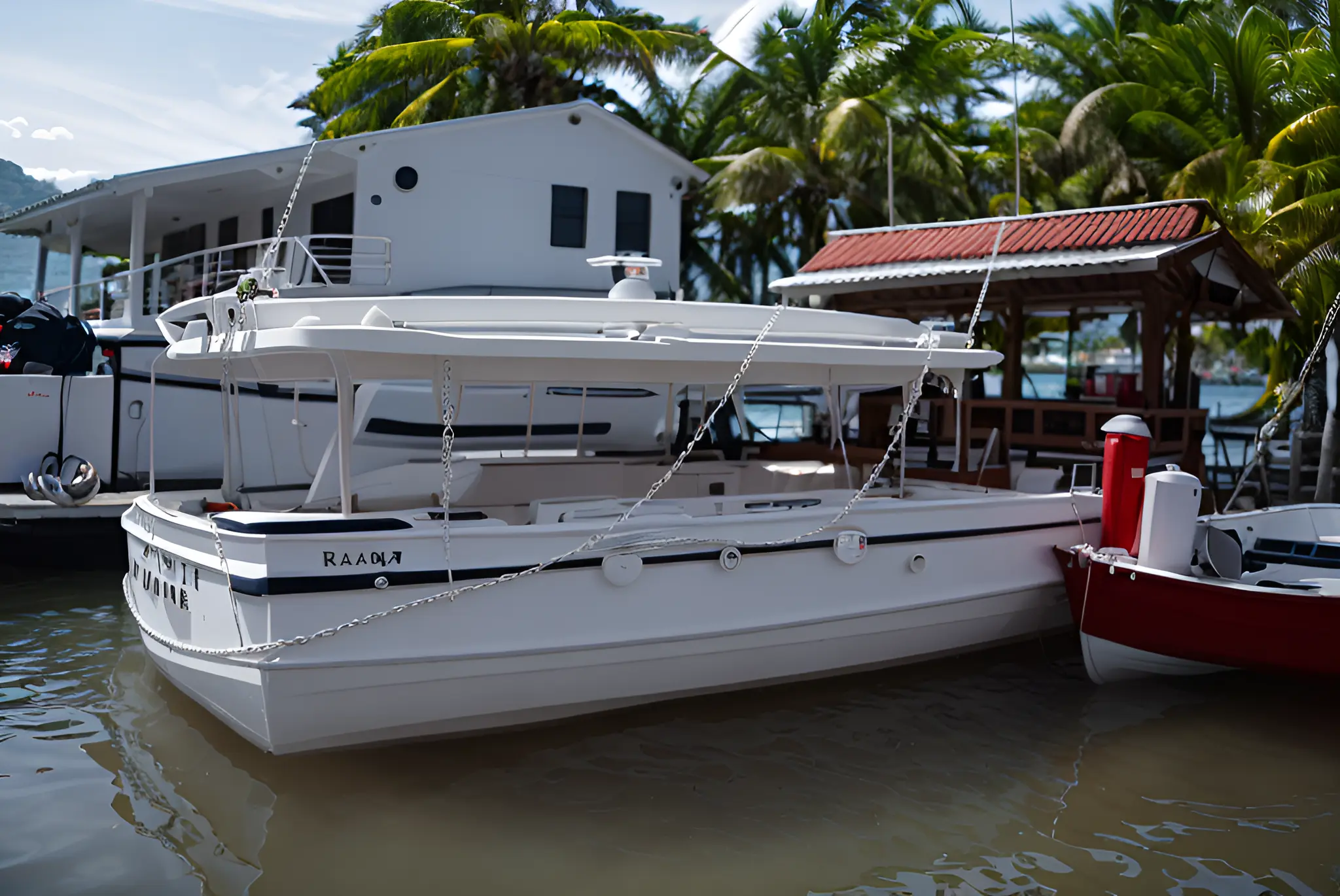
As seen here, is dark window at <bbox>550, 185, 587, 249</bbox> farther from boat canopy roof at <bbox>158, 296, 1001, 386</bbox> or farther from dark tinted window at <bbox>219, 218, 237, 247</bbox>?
boat canopy roof at <bbox>158, 296, 1001, 386</bbox>

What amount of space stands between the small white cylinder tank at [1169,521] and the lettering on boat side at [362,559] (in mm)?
5599

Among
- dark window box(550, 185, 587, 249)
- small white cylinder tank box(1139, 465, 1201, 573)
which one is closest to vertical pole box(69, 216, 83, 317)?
dark window box(550, 185, 587, 249)

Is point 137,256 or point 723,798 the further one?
point 137,256

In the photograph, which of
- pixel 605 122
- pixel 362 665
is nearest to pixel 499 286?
pixel 605 122

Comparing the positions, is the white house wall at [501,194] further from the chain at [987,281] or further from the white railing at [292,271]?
the chain at [987,281]

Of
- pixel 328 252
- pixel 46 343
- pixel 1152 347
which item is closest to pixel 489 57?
pixel 328 252

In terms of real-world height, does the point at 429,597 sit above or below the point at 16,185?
below

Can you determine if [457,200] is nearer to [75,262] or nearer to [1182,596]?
[75,262]

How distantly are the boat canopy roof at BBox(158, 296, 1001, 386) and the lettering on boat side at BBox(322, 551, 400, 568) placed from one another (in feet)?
3.40

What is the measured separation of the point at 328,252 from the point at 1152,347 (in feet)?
37.9

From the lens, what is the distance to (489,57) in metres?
22.4

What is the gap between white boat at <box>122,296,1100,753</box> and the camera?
5910mm

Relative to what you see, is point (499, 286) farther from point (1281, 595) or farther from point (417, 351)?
point (1281, 595)

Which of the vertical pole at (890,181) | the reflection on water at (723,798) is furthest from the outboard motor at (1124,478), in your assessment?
the vertical pole at (890,181)
